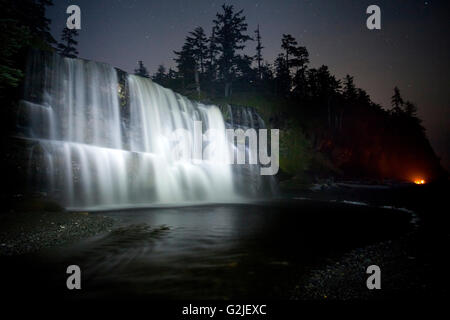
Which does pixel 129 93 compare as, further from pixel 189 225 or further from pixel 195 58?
pixel 195 58

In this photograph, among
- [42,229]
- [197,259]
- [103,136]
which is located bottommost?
[197,259]

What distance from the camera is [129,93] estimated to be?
2420 cm

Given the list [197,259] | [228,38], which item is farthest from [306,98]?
[197,259]

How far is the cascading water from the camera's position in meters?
17.8

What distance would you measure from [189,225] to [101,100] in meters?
15.1

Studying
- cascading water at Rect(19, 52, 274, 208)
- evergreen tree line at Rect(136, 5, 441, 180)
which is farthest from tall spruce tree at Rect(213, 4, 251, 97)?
cascading water at Rect(19, 52, 274, 208)

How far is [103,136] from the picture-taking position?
21.9m

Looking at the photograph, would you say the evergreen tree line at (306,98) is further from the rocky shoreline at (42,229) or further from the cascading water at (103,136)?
the rocky shoreline at (42,229)

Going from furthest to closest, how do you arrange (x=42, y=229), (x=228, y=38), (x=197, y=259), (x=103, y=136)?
(x=228, y=38)
(x=103, y=136)
(x=42, y=229)
(x=197, y=259)

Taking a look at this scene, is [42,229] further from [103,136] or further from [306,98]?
[306,98]

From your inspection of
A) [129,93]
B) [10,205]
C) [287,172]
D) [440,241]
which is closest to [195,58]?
[287,172]

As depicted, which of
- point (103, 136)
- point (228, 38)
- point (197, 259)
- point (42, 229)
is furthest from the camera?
point (228, 38)

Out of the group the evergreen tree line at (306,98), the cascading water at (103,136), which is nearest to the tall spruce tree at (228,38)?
the evergreen tree line at (306,98)

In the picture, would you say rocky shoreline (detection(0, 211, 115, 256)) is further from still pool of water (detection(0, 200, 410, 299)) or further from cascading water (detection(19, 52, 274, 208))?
cascading water (detection(19, 52, 274, 208))
